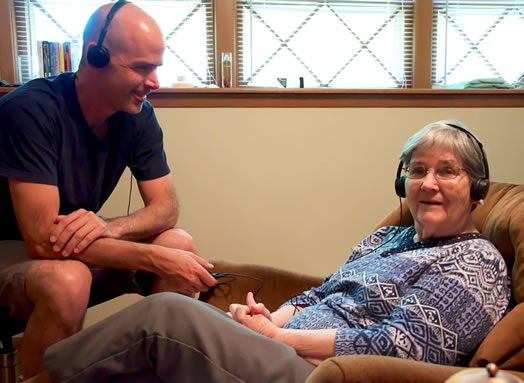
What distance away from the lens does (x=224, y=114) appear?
2.46 m

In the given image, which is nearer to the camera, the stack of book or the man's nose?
the man's nose

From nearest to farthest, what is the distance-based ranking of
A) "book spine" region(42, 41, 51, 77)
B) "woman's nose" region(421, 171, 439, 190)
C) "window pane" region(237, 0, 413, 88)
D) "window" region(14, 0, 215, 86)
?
"woman's nose" region(421, 171, 439, 190), "book spine" region(42, 41, 51, 77), "window" region(14, 0, 215, 86), "window pane" region(237, 0, 413, 88)

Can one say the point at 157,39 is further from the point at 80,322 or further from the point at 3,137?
the point at 80,322

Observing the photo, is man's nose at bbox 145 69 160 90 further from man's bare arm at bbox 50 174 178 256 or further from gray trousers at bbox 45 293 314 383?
gray trousers at bbox 45 293 314 383

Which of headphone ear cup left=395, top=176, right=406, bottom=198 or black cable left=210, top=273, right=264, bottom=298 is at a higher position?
headphone ear cup left=395, top=176, right=406, bottom=198

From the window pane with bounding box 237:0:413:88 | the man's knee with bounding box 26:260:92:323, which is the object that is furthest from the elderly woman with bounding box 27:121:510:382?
the window pane with bounding box 237:0:413:88

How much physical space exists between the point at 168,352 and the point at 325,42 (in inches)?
78.9

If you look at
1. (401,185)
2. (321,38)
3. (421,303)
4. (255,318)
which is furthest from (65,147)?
(321,38)

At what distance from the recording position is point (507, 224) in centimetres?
137

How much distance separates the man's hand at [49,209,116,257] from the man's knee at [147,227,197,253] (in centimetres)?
23

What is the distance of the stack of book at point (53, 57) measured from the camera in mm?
2408

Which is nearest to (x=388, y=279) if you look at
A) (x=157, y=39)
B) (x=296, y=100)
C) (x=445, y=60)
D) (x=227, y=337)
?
(x=227, y=337)

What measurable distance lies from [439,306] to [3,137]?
3.90ft

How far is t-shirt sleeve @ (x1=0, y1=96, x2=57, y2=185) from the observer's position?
1468mm
